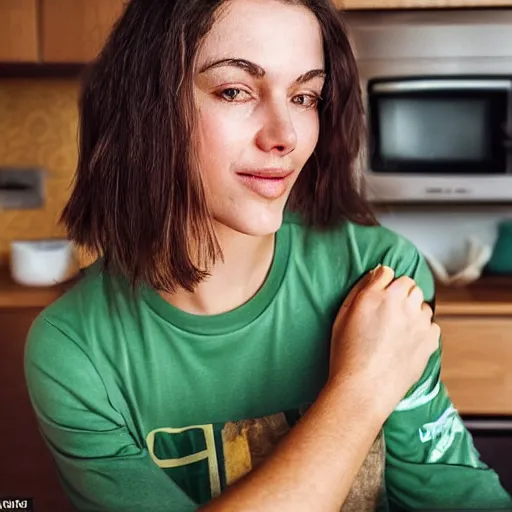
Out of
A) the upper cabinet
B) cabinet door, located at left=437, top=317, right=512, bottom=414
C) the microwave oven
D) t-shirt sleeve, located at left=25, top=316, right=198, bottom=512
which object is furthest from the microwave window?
t-shirt sleeve, located at left=25, top=316, right=198, bottom=512

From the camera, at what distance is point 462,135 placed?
Answer: 101 centimetres

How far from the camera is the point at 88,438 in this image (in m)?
0.58

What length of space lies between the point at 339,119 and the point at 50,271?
0.30 meters

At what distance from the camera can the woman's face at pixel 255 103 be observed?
55 cm

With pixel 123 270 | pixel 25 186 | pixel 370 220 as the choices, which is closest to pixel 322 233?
pixel 370 220

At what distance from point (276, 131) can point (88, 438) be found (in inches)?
11.2

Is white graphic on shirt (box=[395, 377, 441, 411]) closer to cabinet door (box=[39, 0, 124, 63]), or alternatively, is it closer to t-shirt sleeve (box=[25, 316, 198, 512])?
t-shirt sleeve (box=[25, 316, 198, 512])

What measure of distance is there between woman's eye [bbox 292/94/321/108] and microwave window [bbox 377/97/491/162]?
0.37m

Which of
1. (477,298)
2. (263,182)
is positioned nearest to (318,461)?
(263,182)

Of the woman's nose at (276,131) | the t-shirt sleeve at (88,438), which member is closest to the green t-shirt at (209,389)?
the t-shirt sleeve at (88,438)

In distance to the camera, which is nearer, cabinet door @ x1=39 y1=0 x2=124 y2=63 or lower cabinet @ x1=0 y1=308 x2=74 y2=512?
lower cabinet @ x1=0 y1=308 x2=74 y2=512

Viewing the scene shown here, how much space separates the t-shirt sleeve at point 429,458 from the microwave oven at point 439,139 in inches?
14.1

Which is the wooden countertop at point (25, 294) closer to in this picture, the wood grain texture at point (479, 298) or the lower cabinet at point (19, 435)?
the lower cabinet at point (19, 435)

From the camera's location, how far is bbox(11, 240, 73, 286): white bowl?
69cm
